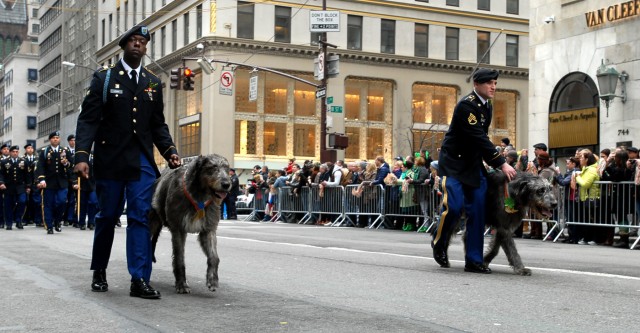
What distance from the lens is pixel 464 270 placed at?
32.0ft

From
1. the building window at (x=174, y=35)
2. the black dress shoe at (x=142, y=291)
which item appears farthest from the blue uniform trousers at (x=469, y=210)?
the building window at (x=174, y=35)

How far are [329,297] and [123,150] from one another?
6.79 ft

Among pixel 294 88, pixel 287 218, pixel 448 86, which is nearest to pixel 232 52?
pixel 294 88

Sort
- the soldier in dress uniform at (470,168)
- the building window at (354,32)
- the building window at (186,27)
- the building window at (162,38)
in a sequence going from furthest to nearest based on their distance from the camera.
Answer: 1. the building window at (162,38)
2. the building window at (186,27)
3. the building window at (354,32)
4. the soldier in dress uniform at (470,168)

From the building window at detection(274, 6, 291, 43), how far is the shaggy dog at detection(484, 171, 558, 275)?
144ft

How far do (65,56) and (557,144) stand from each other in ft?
234

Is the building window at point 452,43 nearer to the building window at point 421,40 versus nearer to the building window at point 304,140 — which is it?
the building window at point 421,40

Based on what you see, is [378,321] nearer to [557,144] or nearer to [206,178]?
[206,178]

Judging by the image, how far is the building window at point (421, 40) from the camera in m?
56.9

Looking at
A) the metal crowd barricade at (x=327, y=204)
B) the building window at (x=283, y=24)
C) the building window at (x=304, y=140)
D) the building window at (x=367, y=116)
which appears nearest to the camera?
the metal crowd barricade at (x=327, y=204)

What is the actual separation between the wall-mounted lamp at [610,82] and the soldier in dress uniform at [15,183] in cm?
1533

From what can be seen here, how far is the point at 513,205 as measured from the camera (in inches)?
375

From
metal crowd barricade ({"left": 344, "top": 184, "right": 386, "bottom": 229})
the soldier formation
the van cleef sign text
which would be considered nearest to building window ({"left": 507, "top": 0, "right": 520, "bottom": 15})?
the van cleef sign text

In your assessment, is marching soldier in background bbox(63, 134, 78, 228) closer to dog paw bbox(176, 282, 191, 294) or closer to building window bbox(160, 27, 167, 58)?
dog paw bbox(176, 282, 191, 294)
